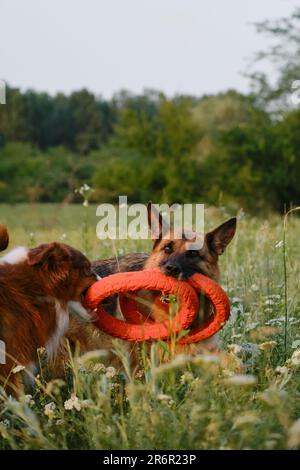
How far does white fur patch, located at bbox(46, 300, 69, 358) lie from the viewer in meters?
4.59

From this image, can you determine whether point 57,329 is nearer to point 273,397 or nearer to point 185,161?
point 273,397

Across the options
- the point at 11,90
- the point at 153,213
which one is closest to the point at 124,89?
the point at 11,90

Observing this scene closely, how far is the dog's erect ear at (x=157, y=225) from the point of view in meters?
5.79

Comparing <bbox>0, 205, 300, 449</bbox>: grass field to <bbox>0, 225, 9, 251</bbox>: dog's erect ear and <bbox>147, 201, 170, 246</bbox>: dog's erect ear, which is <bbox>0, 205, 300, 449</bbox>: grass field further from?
<bbox>147, 201, 170, 246</bbox>: dog's erect ear

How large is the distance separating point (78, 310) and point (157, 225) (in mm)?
1413

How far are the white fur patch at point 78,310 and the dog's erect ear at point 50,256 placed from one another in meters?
0.31

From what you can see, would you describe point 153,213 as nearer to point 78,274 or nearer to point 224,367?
point 78,274

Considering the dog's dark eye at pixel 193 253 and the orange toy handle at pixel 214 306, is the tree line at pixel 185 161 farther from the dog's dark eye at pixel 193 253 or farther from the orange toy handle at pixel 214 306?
the orange toy handle at pixel 214 306

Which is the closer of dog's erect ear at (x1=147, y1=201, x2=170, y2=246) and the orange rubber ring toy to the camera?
the orange rubber ring toy

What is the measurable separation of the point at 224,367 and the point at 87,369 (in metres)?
0.91

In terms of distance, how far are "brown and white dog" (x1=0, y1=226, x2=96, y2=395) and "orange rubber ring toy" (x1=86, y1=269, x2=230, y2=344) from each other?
147 mm

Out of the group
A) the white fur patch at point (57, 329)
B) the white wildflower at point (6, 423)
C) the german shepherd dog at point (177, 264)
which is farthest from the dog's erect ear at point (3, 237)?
the white wildflower at point (6, 423)

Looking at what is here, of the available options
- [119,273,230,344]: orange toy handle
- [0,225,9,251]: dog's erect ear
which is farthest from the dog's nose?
[0,225,9,251]: dog's erect ear
